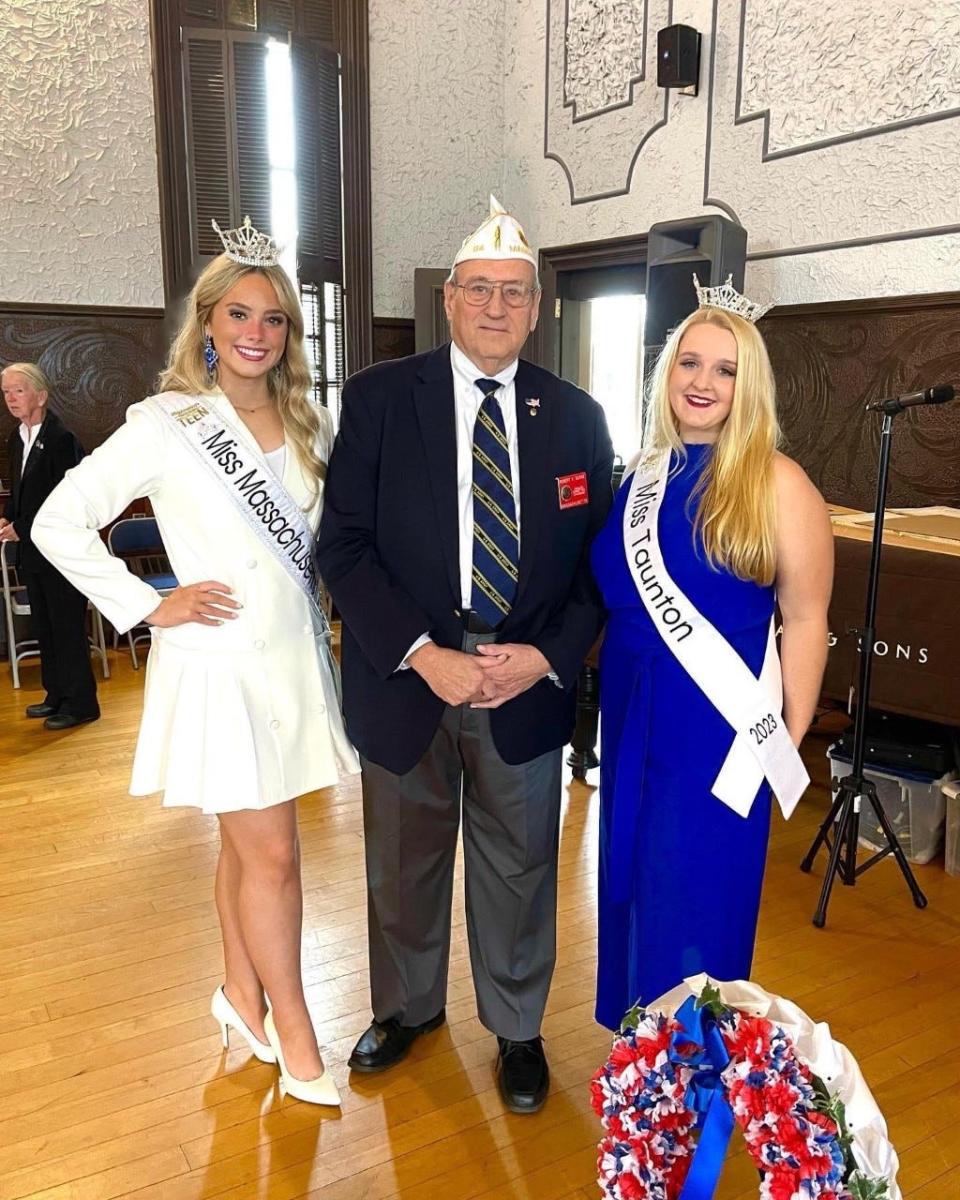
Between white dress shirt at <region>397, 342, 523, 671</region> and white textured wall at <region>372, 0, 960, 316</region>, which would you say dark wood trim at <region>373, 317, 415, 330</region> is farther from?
white dress shirt at <region>397, 342, 523, 671</region>

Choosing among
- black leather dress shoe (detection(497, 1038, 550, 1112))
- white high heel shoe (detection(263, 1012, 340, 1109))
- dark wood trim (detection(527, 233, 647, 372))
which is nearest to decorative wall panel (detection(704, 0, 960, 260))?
dark wood trim (detection(527, 233, 647, 372))

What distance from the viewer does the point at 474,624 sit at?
171 cm

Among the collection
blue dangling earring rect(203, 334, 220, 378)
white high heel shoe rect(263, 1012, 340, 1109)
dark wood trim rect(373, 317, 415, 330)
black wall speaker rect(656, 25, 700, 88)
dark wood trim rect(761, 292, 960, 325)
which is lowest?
white high heel shoe rect(263, 1012, 340, 1109)

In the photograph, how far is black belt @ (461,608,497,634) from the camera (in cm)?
171

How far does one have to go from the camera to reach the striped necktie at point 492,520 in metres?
1.70

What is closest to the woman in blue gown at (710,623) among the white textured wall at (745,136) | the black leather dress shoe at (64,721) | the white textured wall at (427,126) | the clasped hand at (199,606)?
the clasped hand at (199,606)

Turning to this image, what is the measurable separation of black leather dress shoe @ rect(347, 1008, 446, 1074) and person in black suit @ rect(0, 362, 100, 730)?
2.66m

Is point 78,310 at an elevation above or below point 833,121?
below

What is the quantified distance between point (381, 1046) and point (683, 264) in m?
3.57

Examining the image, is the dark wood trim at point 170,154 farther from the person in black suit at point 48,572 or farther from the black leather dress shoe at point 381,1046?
the black leather dress shoe at point 381,1046

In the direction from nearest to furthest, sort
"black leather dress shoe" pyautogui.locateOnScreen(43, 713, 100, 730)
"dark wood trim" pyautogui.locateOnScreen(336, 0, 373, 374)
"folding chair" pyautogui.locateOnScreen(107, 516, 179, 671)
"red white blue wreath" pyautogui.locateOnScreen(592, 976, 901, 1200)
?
"red white blue wreath" pyautogui.locateOnScreen(592, 976, 901, 1200) → "black leather dress shoe" pyautogui.locateOnScreen(43, 713, 100, 730) → "folding chair" pyautogui.locateOnScreen(107, 516, 179, 671) → "dark wood trim" pyautogui.locateOnScreen(336, 0, 373, 374)

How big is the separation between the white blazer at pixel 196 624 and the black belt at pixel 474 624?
296 mm

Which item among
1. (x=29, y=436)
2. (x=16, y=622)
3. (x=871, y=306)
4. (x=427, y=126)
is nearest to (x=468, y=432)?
(x=871, y=306)

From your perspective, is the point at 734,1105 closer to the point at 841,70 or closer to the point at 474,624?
the point at 474,624
